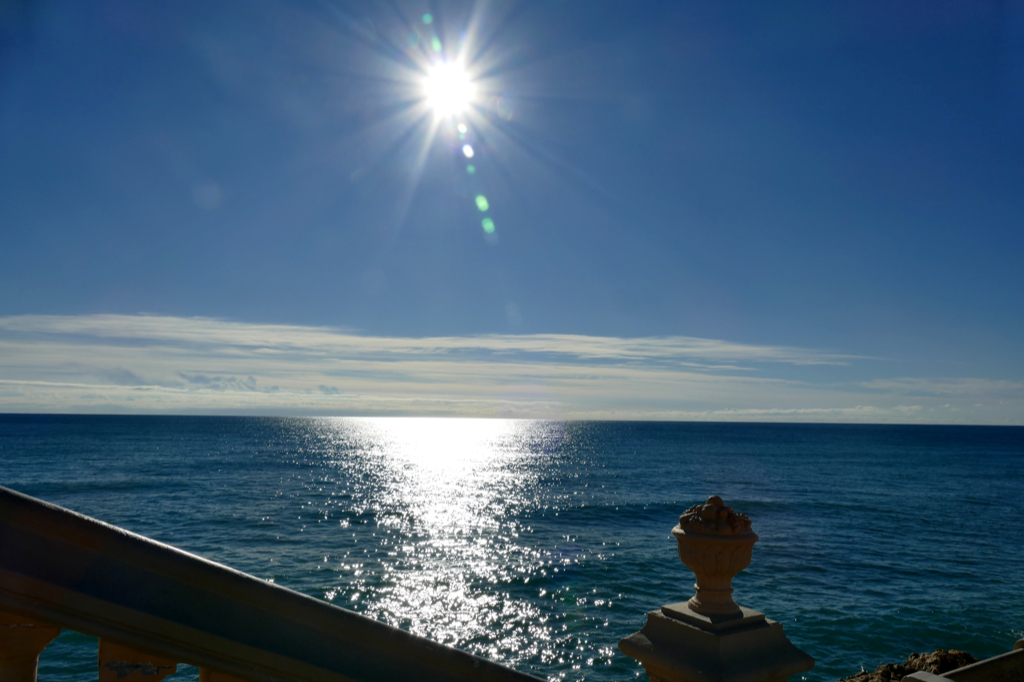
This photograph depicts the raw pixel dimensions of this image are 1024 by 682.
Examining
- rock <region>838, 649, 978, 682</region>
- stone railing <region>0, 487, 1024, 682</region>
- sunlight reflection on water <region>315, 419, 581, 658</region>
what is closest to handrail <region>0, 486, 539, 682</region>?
stone railing <region>0, 487, 1024, 682</region>

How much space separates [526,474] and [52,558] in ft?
282

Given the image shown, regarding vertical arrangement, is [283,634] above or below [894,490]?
above

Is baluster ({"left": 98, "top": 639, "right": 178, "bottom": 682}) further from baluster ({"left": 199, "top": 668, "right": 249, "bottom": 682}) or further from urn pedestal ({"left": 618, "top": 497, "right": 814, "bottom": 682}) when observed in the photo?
urn pedestal ({"left": 618, "top": 497, "right": 814, "bottom": 682})

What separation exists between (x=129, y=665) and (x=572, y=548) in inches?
1385

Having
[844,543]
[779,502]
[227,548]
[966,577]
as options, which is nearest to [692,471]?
[779,502]

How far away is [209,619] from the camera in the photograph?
1.90 metres

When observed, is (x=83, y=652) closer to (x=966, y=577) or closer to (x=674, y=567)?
(x=674, y=567)

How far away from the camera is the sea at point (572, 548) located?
21.0 meters

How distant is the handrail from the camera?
1.68 metres

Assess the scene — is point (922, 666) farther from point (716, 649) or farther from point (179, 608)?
point (179, 608)

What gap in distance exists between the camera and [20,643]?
178 cm

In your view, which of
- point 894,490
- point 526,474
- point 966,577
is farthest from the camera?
point 526,474

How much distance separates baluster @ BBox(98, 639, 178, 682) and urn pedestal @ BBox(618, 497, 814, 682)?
264 cm

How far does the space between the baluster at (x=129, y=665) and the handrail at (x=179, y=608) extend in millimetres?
39
